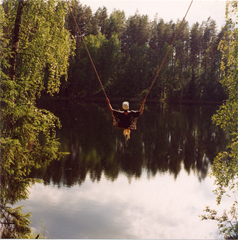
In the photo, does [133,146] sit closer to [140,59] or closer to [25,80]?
[25,80]

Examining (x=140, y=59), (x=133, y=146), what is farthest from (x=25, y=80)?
(x=140, y=59)

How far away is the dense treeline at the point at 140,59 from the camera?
5766 centimetres

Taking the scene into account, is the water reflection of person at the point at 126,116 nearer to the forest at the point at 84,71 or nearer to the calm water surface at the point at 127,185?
the forest at the point at 84,71

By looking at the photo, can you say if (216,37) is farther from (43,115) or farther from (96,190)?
(43,115)

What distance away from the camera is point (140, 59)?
2442 inches

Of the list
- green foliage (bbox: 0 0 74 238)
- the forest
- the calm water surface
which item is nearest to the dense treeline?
the forest

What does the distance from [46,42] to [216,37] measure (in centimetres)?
6951

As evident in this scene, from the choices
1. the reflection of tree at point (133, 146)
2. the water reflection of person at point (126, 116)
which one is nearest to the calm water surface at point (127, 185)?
the reflection of tree at point (133, 146)

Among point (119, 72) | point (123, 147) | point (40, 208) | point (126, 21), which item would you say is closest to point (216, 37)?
point (126, 21)

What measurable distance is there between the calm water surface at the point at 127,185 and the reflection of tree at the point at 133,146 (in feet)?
0.25

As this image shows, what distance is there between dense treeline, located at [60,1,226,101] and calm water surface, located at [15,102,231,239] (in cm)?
2057

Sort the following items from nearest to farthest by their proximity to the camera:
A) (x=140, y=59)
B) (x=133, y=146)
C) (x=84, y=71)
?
(x=133, y=146)
(x=84, y=71)
(x=140, y=59)

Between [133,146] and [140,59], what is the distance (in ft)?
111

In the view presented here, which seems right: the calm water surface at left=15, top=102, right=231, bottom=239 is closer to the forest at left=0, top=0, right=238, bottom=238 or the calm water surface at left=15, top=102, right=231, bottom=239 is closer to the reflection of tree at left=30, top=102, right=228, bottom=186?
the reflection of tree at left=30, top=102, right=228, bottom=186
